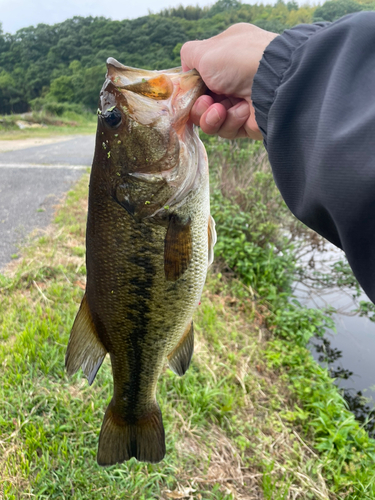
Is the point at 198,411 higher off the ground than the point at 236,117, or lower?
lower

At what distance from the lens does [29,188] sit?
748 centimetres

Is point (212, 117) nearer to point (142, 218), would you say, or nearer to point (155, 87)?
point (155, 87)

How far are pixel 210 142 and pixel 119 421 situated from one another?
25.4 ft

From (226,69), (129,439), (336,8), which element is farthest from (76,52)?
(129,439)

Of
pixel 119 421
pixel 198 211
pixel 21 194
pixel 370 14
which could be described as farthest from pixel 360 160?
pixel 21 194

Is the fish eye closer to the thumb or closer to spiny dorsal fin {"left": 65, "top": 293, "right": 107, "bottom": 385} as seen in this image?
the thumb

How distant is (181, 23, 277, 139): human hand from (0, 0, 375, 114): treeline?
3656cm

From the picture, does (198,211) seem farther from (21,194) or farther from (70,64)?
(70,64)

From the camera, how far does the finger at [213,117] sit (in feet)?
4.90

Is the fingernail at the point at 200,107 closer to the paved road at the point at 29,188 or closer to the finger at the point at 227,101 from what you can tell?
the finger at the point at 227,101

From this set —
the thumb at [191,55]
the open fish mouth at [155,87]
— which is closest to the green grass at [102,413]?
the open fish mouth at [155,87]

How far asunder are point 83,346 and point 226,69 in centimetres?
137

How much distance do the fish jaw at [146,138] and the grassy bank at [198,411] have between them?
5.80 ft

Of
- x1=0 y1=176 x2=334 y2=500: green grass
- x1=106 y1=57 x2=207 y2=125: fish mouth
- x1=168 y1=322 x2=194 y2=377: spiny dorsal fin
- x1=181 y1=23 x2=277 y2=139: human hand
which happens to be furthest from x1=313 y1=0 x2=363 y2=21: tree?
x1=168 y1=322 x2=194 y2=377: spiny dorsal fin
